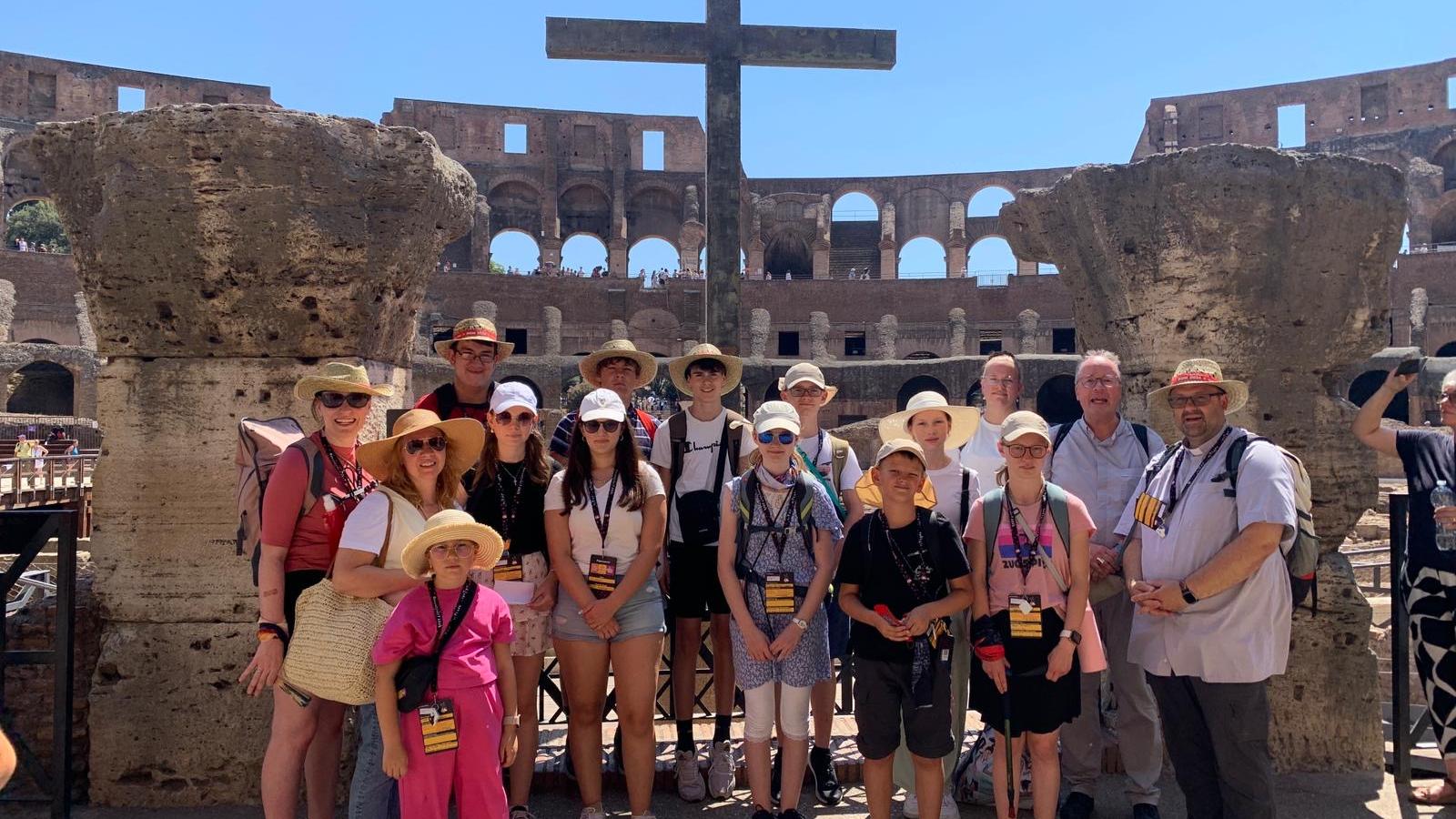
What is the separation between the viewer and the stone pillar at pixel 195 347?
3.91 m

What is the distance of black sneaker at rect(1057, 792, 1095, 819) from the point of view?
3605mm

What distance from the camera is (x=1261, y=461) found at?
3135 millimetres

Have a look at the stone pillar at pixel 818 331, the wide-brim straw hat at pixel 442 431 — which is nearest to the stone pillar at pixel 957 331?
the stone pillar at pixel 818 331

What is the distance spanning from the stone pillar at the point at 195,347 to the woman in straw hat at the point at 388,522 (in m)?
1.15

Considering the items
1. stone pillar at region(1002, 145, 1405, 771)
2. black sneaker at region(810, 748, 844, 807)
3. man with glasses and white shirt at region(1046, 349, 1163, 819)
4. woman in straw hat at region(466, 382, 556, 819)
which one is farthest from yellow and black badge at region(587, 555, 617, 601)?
stone pillar at region(1002, 145, 1405, 771)

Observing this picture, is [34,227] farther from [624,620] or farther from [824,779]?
[824,779]

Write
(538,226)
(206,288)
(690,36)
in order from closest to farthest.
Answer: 1. (206,288)
2. (690,36)
3. (538,226)

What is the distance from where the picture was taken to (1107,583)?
3623 millimetres

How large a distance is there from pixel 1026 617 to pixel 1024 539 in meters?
0.26

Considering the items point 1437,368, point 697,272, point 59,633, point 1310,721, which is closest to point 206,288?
point 59,633

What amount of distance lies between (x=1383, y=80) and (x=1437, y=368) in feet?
64.5

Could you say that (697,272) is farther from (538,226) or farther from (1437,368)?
(1437,368)

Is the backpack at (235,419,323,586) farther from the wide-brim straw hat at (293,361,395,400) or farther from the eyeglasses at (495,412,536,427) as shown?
the eyeglasses at (495,412,536,427)

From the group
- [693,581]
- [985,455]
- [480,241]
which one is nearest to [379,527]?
[693,581]
